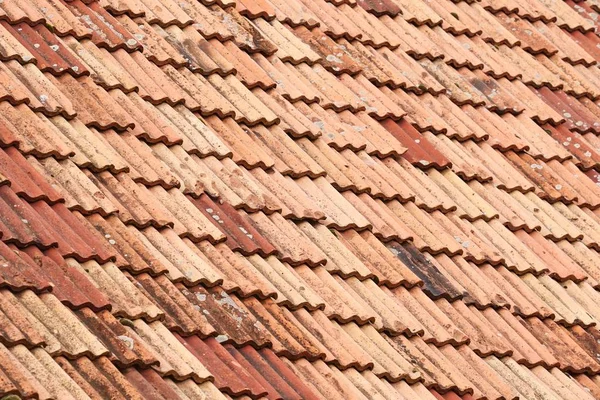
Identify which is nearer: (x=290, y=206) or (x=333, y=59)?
(x=290, y=206)

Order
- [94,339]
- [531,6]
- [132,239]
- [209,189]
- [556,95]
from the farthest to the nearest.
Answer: [531,6], [556,95], [209,189], [132,239], [94,339]

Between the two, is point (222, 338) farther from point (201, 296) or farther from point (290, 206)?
point (290, 206)

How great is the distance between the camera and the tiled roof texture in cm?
536

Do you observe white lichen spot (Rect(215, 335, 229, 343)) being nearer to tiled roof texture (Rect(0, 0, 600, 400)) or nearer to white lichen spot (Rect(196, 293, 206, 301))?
tiled roof texture (Rect(0, 0, 600, 400))

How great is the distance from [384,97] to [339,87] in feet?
0.88

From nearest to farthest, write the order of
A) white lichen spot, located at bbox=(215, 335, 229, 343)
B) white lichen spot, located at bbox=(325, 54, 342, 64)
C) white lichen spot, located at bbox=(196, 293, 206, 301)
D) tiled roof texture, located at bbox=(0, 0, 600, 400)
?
tiled roof texture, located at bbox=(0, 0, 600, 400), white lichen spot, located at bbox=(215, 335, 229, 343), white lichen spot, located at bbox=(196, 293, 206, 301), white lichen spot, located at bbox=(325, 54, 342, 64)

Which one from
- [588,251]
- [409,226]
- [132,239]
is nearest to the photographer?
[132,239]

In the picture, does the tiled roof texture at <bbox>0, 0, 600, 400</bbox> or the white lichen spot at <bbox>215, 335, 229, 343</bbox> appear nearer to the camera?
the tiled roof texture at <bbox>0, 0, 600, 400</bbox>

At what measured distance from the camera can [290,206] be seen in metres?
6.42

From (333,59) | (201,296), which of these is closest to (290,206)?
(201,296)

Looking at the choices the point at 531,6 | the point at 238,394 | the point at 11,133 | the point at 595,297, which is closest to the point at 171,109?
the point at 11,133

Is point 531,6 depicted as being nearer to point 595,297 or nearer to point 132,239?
point 595,297

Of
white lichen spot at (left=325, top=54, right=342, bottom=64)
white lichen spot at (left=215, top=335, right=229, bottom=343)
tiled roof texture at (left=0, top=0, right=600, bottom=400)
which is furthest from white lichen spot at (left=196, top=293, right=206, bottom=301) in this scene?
white lichen spot at (left=325, top=54, right=342, bottom=64)

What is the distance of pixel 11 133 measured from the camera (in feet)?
19.2
